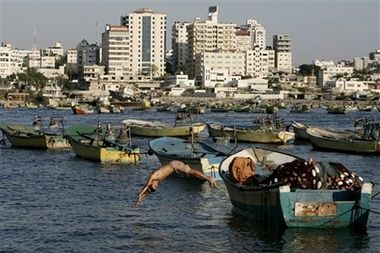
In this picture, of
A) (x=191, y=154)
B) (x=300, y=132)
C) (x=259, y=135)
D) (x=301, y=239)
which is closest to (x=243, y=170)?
(x=301, y=239)

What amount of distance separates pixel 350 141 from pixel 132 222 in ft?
75.0

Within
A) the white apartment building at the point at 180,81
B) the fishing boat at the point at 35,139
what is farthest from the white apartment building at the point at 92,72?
the fishing boat at the point at 35,139

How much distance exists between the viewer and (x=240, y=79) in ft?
544

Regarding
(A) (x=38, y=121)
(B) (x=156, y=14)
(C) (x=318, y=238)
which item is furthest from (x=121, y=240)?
(B) (x=156, y=14)

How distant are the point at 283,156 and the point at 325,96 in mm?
140904

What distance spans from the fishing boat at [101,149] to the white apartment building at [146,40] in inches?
5777

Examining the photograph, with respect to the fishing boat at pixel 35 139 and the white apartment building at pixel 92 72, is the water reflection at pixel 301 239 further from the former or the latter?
the white apartment building at pixel 92 72

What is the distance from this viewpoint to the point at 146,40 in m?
186

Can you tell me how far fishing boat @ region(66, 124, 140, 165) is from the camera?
1272 inches

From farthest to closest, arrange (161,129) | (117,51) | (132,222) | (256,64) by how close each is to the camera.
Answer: (256,64)
(117,51)
(161,129)
(132,222)

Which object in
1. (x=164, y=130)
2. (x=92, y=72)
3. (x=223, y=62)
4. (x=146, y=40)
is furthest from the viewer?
(x=146, y=40)

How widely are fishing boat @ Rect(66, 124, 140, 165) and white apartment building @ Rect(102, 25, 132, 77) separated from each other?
14156cm

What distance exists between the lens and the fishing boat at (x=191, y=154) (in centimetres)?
2567

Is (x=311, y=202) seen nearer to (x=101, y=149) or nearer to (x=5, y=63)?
(x=101, y=149)
